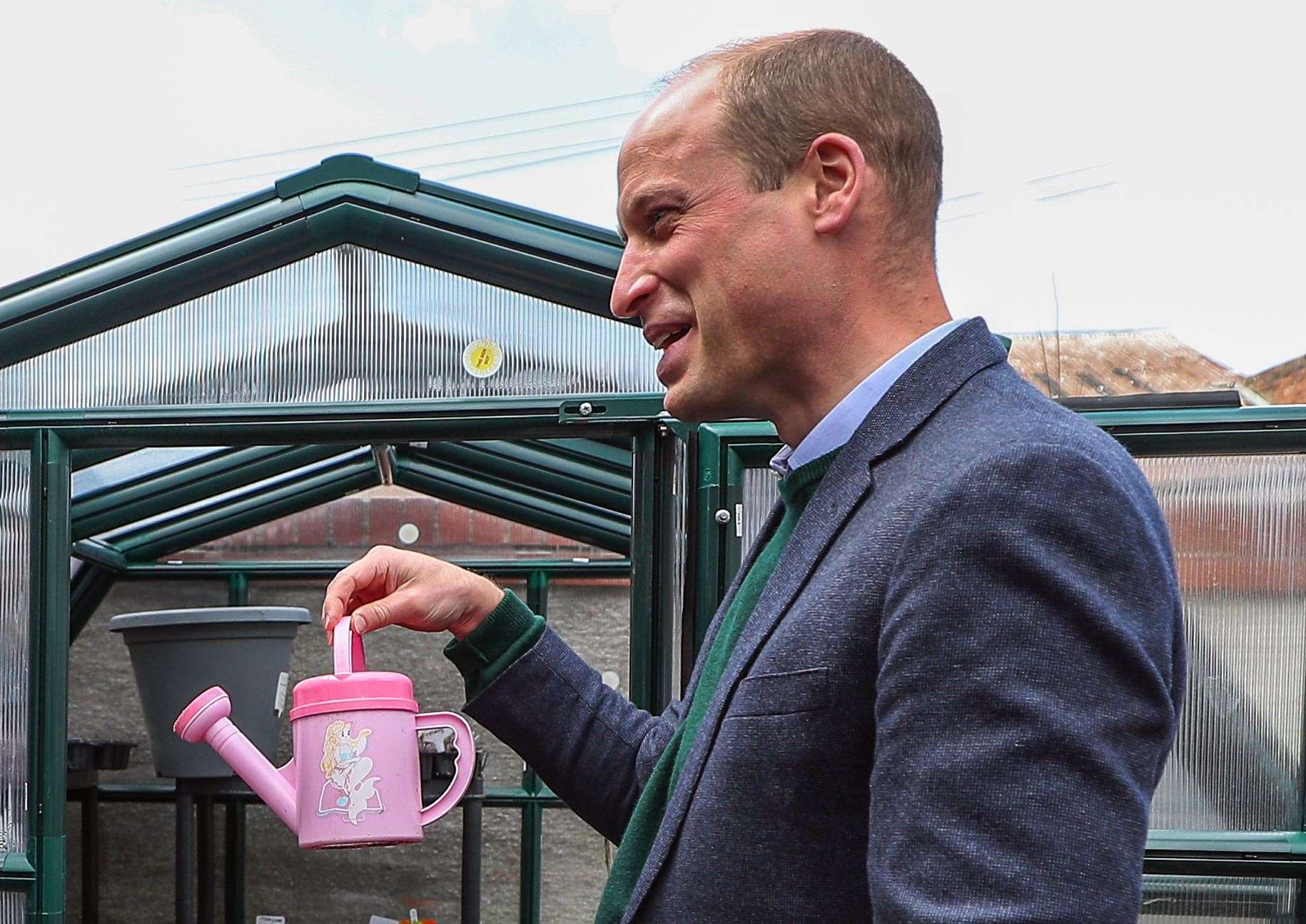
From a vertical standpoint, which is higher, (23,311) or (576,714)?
(23,311)

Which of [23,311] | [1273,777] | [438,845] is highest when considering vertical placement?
[23,311]

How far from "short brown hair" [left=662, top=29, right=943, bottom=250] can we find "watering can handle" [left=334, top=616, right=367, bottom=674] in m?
0.62

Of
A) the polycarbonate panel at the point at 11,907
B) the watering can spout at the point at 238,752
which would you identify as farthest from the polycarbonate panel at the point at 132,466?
the watering can spout at the point at 238,752

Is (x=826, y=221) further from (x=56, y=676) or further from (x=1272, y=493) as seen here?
(x=56, y=676)

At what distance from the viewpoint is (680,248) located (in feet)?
3.77

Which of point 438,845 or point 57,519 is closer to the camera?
point 57,519

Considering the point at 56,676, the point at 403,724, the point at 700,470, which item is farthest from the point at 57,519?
the point at 403,724

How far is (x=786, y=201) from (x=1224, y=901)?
2292 mm

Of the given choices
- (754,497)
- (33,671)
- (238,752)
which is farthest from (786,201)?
(33,671)

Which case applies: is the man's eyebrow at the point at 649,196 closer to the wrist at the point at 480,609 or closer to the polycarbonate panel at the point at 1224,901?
the wrist at the point at 480,609

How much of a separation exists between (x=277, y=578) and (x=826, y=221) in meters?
6.12

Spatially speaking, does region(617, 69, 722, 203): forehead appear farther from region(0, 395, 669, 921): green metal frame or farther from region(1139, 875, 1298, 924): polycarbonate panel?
region(1139, 875, 1298, 924): polycarbonate panel

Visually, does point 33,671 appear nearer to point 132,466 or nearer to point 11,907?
point 11,907

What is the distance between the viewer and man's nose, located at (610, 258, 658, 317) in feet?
3.89
